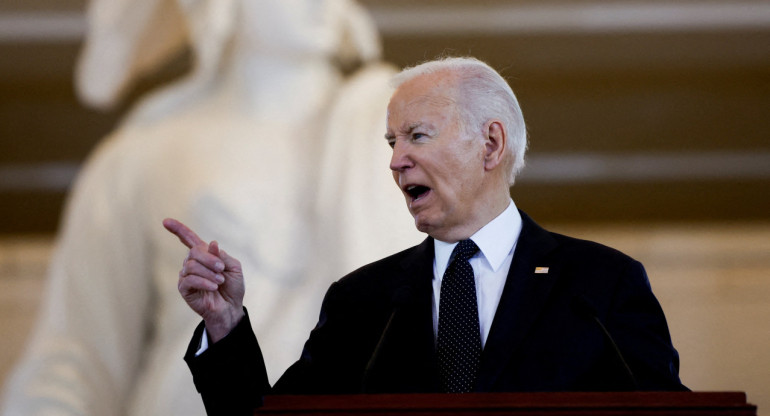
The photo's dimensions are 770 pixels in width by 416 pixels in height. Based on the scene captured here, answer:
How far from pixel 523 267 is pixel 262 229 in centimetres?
146

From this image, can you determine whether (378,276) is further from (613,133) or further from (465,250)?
(613,133)

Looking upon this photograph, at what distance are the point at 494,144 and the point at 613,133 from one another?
12.6 feet

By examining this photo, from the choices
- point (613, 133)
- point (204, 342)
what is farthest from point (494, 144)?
point (613, 133)

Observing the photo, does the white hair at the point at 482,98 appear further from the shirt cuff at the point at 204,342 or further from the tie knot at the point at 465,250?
the shirt cuff at the point at 204,342

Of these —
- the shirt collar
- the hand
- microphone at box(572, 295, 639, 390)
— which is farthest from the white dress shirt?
the hand

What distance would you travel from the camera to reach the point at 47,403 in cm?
282

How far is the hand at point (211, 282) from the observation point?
4.79 feet

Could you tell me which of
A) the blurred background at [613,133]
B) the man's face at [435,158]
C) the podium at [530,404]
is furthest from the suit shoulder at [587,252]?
the blurred background at [613,133]

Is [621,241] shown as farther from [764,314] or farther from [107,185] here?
[107,185]

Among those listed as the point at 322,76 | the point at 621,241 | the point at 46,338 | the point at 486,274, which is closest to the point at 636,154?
the point at 621,241

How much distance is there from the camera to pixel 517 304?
1.50m

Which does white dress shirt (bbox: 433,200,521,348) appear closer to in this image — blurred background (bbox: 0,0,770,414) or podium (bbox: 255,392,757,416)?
podium (bbox: 255,392,757,416)

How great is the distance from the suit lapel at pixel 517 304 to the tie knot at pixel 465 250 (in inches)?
2.0

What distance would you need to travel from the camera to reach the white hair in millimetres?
1600
